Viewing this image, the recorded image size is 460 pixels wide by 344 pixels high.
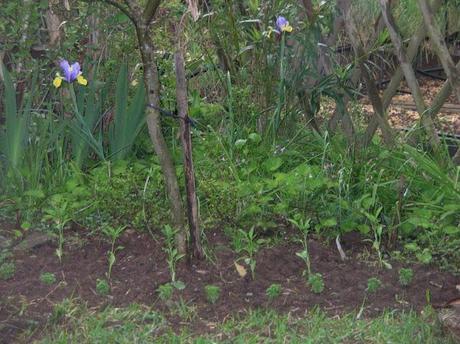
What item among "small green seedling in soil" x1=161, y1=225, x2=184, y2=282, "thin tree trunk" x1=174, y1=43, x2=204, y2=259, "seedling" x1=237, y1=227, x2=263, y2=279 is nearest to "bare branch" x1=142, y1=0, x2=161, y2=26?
"thin tree trunk" x1=174, y1=43, x2=204, y2=259

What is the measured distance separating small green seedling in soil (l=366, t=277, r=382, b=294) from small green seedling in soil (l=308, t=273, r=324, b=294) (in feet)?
0.72

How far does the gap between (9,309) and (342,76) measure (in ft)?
8.45

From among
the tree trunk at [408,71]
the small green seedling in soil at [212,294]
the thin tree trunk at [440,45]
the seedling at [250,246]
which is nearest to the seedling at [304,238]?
the seedling at [250,246]

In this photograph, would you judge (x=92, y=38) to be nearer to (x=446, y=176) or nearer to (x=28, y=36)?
(x=28, y=36)

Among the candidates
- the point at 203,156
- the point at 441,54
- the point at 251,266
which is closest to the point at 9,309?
the point at 251,266

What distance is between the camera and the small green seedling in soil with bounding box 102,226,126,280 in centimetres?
462

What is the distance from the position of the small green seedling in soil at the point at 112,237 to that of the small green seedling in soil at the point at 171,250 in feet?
0.80

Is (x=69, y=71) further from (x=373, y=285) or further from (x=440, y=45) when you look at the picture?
(x=373, y=285)

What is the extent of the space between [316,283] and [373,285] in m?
0.27

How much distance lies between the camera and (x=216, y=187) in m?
5.16

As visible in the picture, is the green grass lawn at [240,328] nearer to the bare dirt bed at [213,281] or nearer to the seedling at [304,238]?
the bare dirt bed at [213,281]

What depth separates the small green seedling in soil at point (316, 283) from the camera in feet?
14.7

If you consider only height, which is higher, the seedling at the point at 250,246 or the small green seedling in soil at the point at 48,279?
the small green seedling in soil at the point at 48,279

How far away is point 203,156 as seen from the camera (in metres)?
5.87
